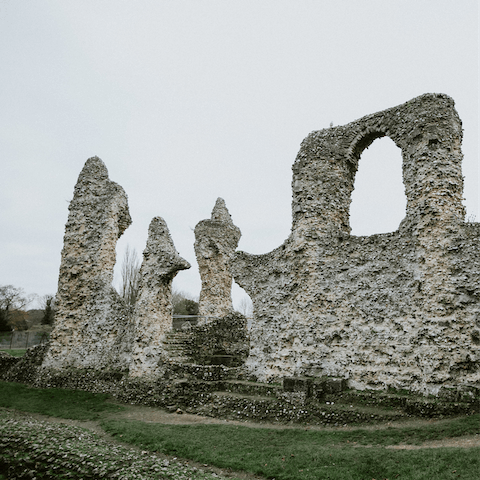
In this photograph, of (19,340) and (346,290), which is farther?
(19,340)

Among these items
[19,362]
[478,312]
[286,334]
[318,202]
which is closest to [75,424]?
[286,334]

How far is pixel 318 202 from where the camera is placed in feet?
36.0

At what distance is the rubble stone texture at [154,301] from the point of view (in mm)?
12016

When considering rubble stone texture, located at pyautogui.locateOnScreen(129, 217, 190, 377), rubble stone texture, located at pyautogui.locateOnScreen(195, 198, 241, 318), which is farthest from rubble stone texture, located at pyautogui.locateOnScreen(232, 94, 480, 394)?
rubble stone texture, located at pyautogui.locateOnScreen(195, 198, 241, 318)

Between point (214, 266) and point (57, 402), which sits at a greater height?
point (214, 266)

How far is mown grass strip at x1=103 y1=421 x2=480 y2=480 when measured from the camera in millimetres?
5508

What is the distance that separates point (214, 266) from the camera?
1786 centimetres

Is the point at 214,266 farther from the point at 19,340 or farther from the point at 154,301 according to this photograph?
the point at 19,340

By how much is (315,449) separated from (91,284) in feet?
35.2

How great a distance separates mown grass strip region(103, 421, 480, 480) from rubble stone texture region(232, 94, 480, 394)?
7.05 feet

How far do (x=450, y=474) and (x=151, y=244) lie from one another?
1050cm

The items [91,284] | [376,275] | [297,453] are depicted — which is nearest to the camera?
[297,453]

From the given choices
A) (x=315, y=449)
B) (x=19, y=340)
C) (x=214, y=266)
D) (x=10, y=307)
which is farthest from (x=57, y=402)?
(x=10, y=307)

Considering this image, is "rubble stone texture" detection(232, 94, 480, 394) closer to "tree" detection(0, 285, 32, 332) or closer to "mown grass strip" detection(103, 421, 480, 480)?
"mown grass strip" detection(103, 421, 480, 480)
